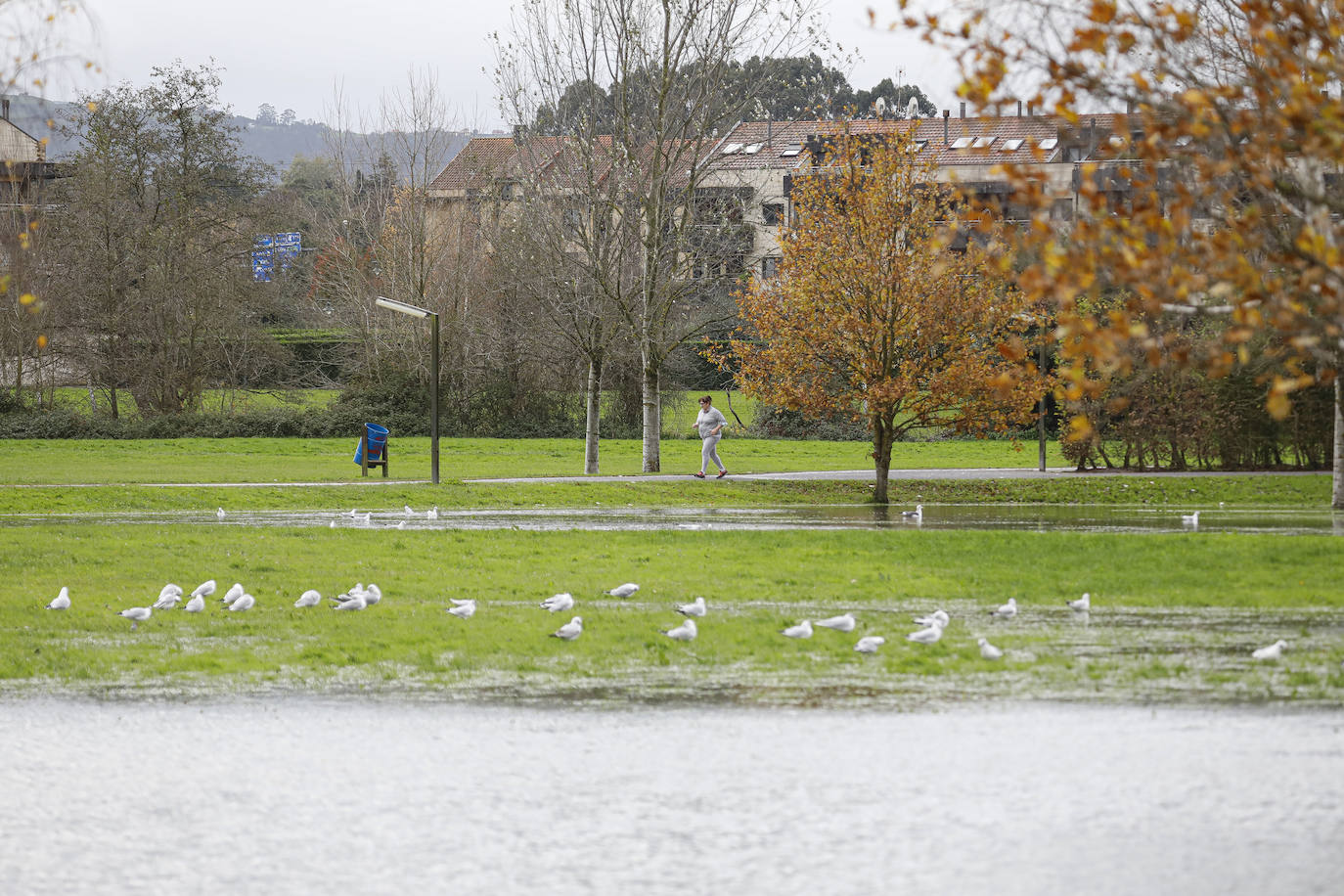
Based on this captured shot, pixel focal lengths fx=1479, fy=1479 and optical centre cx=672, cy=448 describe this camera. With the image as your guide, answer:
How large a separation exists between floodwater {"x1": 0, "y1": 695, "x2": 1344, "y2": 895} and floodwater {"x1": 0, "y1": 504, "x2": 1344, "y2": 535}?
37.8 ft

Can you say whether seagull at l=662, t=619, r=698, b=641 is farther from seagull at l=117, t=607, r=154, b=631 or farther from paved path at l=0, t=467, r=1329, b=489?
paved path at l=0, t=467, r=1329, b=489

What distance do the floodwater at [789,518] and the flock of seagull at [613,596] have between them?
700 cm

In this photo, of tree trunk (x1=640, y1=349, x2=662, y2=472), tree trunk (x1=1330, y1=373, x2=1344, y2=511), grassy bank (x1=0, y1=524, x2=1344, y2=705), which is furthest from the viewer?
tree trunk (x1=640, y1=349, x2=662, y2=472)

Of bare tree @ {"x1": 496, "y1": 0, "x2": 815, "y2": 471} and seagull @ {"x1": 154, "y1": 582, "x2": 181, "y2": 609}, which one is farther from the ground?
bare tree @ {"x1": 496, "y1": 0, "x2": 815, "y2": 471}

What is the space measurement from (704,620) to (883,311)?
52.9ft

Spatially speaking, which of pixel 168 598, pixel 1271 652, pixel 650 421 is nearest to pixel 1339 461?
pixel 650 421

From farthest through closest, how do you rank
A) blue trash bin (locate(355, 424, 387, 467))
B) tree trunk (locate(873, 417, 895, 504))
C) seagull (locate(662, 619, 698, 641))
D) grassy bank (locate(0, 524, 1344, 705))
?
blue trash bin (locate(355, 424, 387, 467)) < tree trunk (locate(873, 417, 895, 504)) < seagull (locate(662, 619, 698, 641)) < grassy bank (locate(0, 524, 1344, 705))

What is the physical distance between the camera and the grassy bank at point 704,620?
10.6 metres

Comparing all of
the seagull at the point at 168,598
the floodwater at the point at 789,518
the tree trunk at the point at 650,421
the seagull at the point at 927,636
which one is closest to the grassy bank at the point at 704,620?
the seagull at the point at 927,636

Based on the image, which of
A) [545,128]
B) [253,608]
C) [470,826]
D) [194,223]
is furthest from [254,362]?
[470,826]

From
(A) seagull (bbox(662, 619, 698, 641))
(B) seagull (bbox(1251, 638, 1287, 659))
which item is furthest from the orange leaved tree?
(B) seagull (bbox(1251, 638, 1287, 659))

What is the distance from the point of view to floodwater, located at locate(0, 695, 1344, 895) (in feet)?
21.0

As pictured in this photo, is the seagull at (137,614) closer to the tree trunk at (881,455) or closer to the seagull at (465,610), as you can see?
the seagull at (465,610)

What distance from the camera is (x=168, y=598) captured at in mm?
13594
